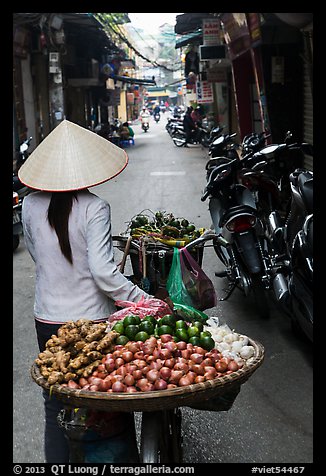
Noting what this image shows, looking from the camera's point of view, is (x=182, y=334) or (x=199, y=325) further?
(x=199, y=325)

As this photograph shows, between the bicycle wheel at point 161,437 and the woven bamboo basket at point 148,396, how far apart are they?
0.20m

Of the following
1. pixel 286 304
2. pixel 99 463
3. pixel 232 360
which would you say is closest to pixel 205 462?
pixel 99 463

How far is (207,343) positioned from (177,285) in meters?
1.14

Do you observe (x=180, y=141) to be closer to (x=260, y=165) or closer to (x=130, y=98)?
(x=260, y=165)

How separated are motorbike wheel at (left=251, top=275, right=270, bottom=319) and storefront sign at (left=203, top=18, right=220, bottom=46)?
1268 cm

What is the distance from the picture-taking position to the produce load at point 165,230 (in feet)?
12.6

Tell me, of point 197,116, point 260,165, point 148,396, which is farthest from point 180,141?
point 148,396

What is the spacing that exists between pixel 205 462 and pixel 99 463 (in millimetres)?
978

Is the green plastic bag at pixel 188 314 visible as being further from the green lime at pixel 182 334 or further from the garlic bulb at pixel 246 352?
the garlic bulb at pixel 246 352

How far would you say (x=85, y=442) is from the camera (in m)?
2.46

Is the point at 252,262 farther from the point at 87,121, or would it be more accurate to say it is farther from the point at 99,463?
the point at 87,121

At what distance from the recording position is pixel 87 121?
95.3ft

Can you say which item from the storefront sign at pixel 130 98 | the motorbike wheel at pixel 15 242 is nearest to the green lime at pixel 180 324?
the motorbike wheel at pixel 15 242

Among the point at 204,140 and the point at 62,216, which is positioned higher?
the point at 204,140
